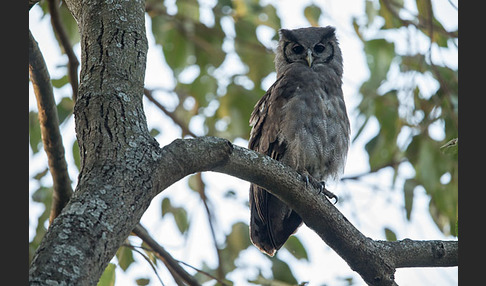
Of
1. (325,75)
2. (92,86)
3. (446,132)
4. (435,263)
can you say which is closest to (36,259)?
(92,86)

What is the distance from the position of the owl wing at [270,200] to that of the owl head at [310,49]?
693mm

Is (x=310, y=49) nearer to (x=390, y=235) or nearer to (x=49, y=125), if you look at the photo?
(x=390, y=235)

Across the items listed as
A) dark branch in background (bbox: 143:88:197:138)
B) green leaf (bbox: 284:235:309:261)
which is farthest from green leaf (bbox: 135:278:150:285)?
dark branch in background (bbox: 143:88:197:138)

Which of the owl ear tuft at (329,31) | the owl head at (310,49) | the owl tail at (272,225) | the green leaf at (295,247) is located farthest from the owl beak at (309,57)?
the green leaf at (295,247)

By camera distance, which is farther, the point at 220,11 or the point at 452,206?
the point at 220,11

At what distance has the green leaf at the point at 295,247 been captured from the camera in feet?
14.8

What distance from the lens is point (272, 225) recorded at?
4277mm

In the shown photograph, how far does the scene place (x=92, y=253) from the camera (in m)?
1.76

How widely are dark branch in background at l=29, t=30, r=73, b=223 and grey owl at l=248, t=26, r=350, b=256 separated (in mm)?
1297

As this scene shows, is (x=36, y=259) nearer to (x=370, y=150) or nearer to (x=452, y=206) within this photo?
(x=370, y=150)

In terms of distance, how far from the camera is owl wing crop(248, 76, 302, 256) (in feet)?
13.5

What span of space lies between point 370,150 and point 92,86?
9.15 feet

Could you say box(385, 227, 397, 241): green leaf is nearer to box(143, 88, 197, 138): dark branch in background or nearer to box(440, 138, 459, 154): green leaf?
box(143, 88, 197, 138): dark branch in background

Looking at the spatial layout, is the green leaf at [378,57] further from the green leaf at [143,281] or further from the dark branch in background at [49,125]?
the dark branch in background at [49,125]
